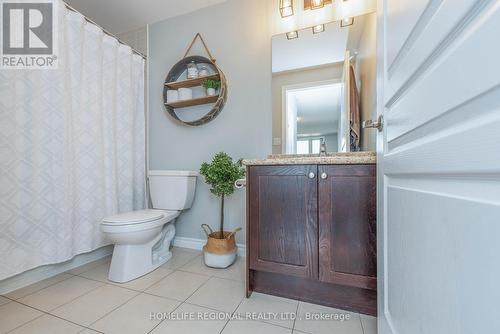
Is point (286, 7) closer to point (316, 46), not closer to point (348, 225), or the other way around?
point (316, 46)

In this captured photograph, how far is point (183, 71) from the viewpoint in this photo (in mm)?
2137

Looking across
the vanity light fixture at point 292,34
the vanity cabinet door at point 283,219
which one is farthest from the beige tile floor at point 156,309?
the vanity light fixture at point 292,34

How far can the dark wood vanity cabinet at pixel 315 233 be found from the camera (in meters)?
1.07

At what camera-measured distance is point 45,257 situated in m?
1.45

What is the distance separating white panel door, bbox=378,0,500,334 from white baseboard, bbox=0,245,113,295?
2026mm

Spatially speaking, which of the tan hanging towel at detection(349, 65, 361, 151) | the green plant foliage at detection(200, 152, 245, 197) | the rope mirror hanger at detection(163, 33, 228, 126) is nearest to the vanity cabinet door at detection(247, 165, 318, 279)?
the green plant foliage at detection(200, 152, 245, 197)

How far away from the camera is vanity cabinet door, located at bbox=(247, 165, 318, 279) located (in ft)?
3.79

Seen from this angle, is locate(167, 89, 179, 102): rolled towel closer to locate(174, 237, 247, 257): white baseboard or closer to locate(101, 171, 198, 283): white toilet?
locate(101, 171, 198, 283): white toilet

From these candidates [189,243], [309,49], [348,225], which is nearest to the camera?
[348,225]

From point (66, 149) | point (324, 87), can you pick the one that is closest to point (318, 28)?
point (324, 87)

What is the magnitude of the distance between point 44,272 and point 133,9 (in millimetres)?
2279

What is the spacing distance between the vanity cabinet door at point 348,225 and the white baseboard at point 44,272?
70.5 inches

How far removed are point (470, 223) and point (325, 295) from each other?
3.60 ft

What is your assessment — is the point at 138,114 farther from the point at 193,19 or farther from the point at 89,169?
the point at 193,19
